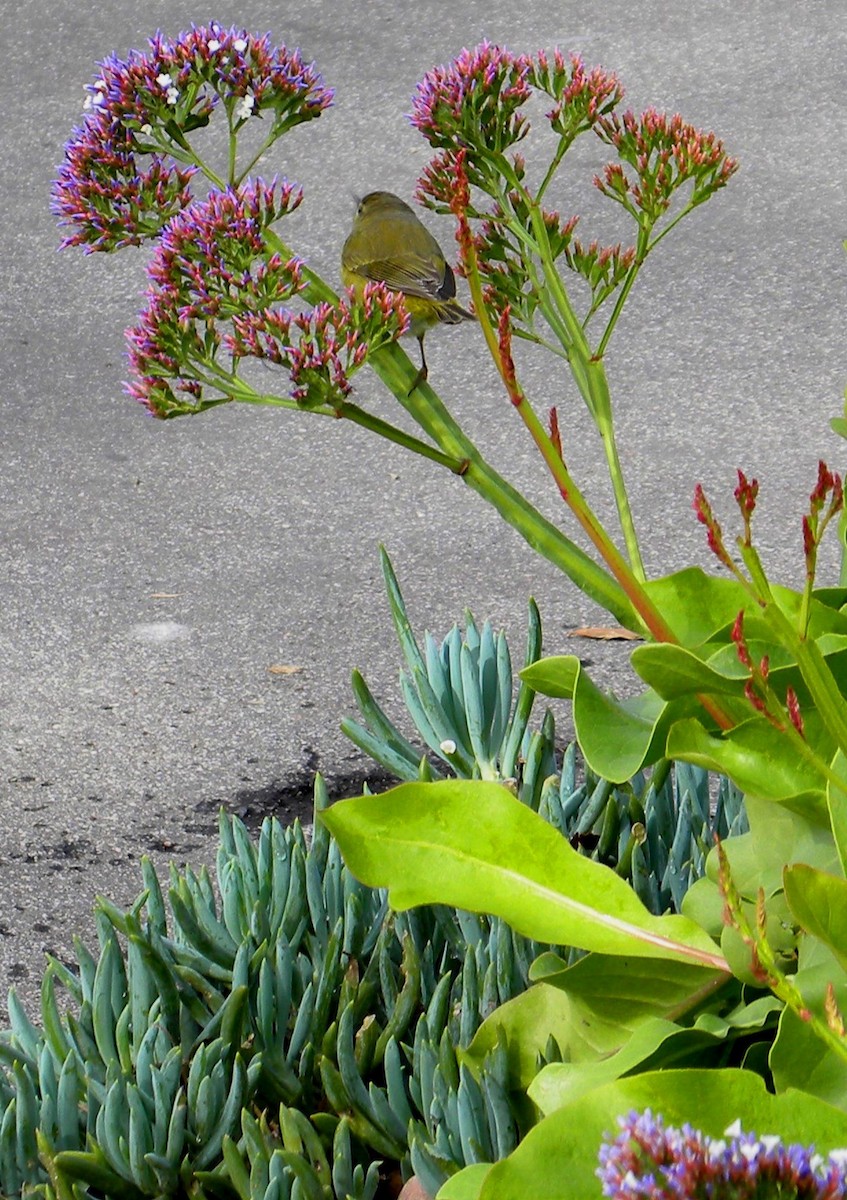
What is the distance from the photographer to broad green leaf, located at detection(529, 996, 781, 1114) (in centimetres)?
160

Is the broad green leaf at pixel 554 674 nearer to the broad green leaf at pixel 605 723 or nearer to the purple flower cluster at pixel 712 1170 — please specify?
the broad green leaf at pixel 605 723

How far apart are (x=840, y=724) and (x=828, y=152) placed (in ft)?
21.3

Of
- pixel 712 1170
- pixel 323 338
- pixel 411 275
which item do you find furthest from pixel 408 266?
pixel 712 1170

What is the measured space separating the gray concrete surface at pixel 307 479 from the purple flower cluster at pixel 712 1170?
2326 mm

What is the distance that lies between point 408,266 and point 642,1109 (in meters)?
1.91

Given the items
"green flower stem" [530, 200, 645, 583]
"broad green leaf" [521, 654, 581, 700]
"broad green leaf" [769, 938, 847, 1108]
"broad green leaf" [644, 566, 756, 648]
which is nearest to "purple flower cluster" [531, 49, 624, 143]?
"green flower stem" [530, 200, 645, 583]

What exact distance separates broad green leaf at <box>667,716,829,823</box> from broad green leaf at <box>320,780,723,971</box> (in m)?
0.17

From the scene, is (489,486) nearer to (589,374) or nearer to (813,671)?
(589,374)

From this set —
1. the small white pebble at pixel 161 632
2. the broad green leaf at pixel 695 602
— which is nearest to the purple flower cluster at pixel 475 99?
the broad green leaf at pixel 695 602

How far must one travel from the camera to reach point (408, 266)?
9.55ft

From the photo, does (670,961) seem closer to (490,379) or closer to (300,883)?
(300,883)

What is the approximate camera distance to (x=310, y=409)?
1817mm

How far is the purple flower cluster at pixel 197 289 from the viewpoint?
1.86m

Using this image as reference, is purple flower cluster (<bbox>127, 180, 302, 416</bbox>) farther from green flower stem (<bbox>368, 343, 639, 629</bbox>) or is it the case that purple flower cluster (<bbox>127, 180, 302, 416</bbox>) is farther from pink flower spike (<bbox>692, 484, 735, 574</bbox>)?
pink flower spike (<bbox>692, 484, 735, 574</bbox>)
